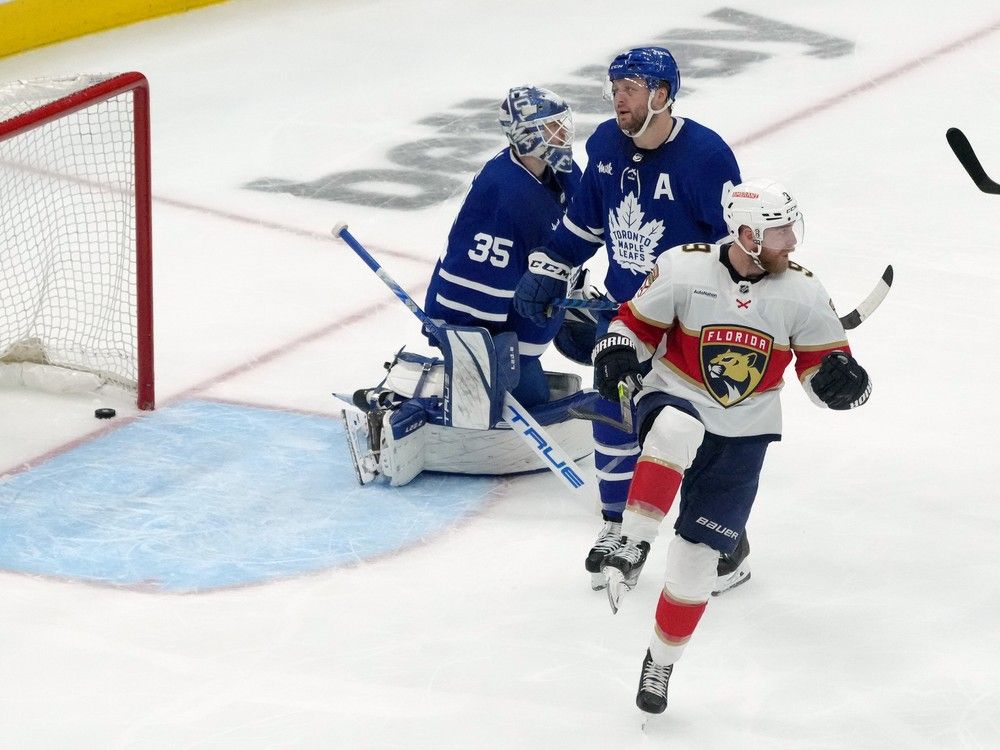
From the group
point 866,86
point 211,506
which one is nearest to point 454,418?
point 211,506

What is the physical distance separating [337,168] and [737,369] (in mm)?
3843

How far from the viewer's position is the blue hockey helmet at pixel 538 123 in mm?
4051

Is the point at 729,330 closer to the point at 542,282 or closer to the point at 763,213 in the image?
the point at 763,213

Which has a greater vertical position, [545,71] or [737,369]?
[737,369]

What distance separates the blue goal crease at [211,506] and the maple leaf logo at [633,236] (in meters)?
0.77

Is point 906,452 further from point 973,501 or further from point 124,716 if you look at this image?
point 124,716

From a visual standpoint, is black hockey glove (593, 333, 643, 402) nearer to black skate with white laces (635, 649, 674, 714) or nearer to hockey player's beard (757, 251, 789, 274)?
hockey player's beard (757, 251, 789, 274)

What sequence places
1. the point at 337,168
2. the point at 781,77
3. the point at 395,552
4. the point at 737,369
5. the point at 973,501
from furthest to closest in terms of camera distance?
the point at 781,77, the point at 337,168, the point at 973,501, the point at 395,552, the point at 737,369

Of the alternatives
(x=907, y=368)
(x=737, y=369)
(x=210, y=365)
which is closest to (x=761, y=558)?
(x=737, y=369)

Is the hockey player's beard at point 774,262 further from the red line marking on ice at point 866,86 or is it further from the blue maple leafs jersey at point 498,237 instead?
the red line marking on ice at point 866,86

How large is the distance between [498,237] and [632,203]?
19.2 inches

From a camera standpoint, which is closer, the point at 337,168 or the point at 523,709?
the point at 523,709

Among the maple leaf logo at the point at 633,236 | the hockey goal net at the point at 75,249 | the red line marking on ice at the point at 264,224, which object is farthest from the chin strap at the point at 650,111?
the red line marking on ice at the point at 264,224

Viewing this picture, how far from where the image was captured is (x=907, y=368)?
5066mm
